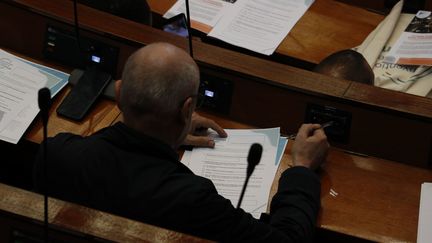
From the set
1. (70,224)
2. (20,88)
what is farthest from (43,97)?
(20,88)

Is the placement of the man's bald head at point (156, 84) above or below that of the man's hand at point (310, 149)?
above

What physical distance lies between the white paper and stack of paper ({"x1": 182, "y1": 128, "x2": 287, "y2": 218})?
0.57 meters

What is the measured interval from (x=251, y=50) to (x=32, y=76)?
0.65m

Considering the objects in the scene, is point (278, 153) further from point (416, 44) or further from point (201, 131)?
point (416, 44)

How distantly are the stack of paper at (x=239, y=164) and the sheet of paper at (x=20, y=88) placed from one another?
1.35 feet

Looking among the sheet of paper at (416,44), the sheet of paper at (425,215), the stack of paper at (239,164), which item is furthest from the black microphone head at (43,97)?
the sheet of paper at (416,44)

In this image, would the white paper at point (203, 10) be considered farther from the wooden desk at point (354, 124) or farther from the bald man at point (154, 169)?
the bald man at point (154, 169)

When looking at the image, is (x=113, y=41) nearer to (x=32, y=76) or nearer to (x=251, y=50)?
(x=32, y=76)

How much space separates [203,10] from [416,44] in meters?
0.67

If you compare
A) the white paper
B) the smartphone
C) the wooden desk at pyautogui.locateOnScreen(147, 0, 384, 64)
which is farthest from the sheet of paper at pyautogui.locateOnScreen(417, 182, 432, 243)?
the white paper

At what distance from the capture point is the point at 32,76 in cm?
191

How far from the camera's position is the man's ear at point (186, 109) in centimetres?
141

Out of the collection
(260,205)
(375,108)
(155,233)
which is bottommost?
(260,205)

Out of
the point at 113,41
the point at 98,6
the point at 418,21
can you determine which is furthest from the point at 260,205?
the point at 418,21
